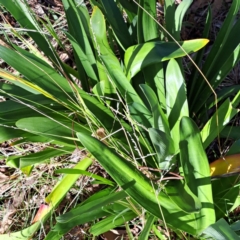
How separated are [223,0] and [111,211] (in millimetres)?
982

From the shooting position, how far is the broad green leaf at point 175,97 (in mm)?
981

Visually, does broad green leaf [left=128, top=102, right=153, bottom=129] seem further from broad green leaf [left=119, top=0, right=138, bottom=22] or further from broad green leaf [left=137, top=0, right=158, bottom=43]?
broad green leaf [left=119, top=0, right=138, bottom=22]

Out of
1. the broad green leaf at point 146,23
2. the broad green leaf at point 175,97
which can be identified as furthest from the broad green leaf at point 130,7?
the broad green leaf at point 175,97

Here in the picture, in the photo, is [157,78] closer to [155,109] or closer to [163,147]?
[155,109]

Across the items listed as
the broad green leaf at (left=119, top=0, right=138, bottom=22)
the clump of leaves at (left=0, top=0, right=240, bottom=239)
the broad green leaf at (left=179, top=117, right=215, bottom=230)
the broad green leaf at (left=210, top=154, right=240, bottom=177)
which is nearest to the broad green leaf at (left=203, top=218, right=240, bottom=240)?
the clump of leaves at (left=0, top=0, right=240, bottom=239)

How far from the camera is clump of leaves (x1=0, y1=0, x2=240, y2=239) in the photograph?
0.89 m

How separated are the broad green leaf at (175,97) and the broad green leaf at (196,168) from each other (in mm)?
113

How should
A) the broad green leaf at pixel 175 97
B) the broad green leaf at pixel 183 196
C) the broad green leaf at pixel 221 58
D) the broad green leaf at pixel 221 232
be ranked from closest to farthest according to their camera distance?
the broad green leaf at pixel 221 232 → the broad green leaf at pixel 183 196 → the broad green leaf at pixel 175 97 → the broad green leaf at pixel 221 58

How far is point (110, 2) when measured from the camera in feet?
3.49

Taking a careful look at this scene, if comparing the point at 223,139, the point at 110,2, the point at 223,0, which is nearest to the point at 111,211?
the point at 223,139

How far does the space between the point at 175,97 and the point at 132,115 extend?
0.13 m

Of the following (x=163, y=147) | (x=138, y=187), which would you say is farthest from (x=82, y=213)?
(x=163, y=147)

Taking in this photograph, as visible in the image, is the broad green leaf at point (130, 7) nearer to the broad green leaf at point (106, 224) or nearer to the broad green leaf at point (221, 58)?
the broad green leaf at point (221, 58)

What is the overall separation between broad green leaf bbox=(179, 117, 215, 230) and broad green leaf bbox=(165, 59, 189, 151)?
113 millimetres
